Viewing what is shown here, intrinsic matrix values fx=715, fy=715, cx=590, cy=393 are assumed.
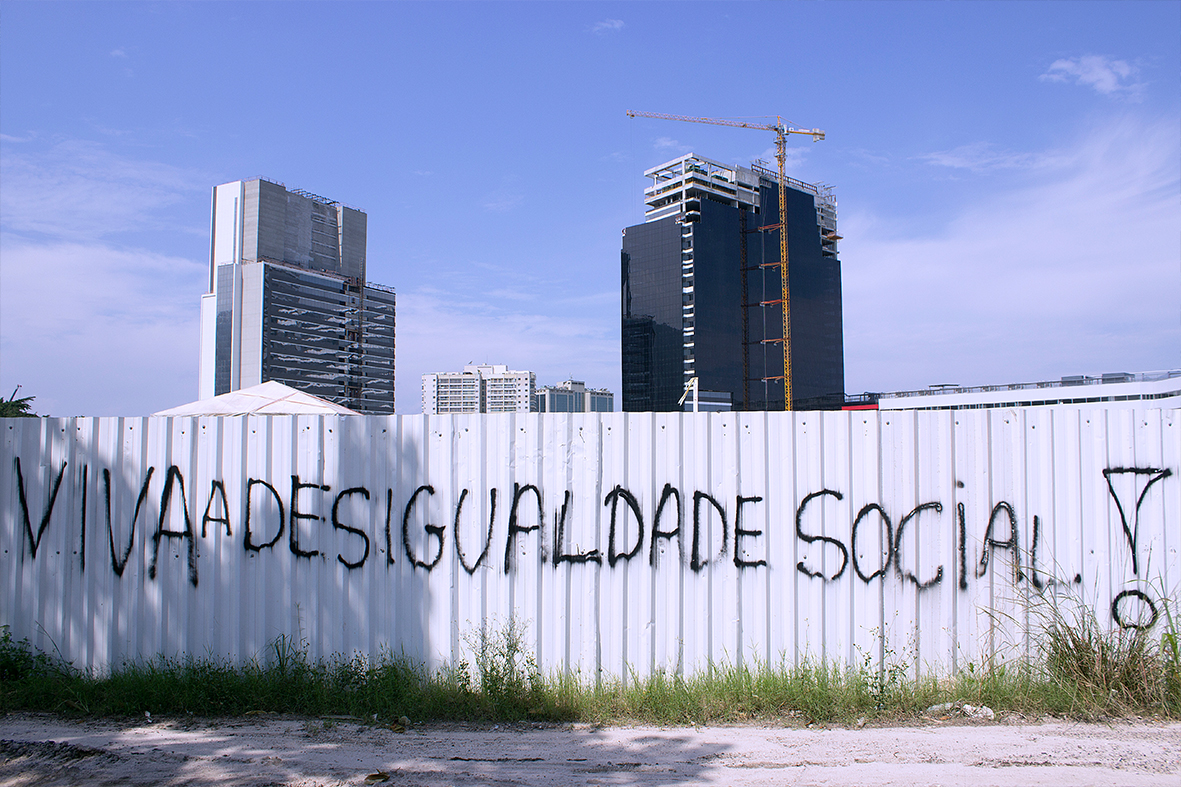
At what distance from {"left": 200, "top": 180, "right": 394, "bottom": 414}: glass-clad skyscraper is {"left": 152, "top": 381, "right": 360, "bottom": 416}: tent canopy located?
12050 cm

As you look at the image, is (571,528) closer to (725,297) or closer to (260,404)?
(260,404)

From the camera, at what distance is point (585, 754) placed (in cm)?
414

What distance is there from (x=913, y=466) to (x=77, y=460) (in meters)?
6.36

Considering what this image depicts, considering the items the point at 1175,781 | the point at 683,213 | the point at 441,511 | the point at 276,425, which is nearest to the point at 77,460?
the point at 276,425

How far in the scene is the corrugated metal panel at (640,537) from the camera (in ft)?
16.4

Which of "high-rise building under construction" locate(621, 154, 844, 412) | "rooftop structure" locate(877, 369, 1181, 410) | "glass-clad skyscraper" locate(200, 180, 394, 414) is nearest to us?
"rooftop structure" locate(877, 369, 1181, 410)

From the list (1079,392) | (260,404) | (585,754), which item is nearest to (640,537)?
(585,754)

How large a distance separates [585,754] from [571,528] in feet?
5.03

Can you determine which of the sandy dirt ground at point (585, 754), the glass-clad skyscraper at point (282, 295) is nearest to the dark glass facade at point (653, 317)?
the glass-clad skyscraper at point (282, 295)

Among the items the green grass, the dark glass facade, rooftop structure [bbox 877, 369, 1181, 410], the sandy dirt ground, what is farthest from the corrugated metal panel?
the dark glass facade

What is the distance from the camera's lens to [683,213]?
16125 centimetres

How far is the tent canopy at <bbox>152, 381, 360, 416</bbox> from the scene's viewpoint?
464 inches

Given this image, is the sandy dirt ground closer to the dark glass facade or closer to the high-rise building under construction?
the high-rise building under construction

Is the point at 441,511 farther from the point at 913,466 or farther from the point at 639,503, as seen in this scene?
the point at 913,466
